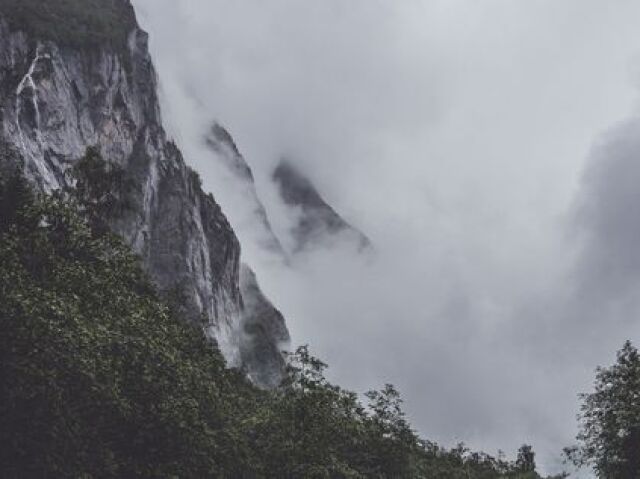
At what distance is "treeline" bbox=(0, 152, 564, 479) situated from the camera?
129 ft

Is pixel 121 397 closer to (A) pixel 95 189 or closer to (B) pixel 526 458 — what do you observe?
(A) pixel 95 189

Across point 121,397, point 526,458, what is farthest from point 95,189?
point 526,458

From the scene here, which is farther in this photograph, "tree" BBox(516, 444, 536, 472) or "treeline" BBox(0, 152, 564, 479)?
"tree" BBox(516, 444, 536, 472)

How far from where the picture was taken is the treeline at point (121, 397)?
3925 centimetres

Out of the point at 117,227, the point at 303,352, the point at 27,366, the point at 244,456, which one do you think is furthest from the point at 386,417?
the point at 117,227

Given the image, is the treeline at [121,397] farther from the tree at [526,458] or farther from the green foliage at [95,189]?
the tree at [526,458]

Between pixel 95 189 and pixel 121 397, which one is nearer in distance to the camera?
pixel 121 397

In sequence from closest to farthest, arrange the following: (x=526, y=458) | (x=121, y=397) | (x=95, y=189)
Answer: (x=121, y=397) < (x=95, y=189) < (x=526, y=458)

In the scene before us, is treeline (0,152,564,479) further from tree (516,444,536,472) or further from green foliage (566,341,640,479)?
tree (516,444,536,472)

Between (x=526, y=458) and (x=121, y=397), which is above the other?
(x=526, y=458)

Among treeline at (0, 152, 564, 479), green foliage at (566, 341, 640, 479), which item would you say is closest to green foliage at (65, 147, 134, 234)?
treeline at (0, 152, 564, 479)

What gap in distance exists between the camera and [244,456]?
54.0 metres

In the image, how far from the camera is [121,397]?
144ft

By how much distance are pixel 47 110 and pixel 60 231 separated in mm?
138709
